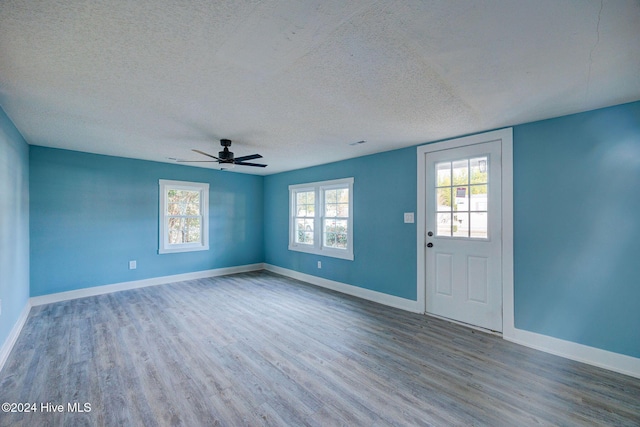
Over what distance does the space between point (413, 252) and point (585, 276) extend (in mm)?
1758

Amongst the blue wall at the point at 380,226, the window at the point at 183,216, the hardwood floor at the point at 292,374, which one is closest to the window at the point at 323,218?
the blue wall at the point at 380,226

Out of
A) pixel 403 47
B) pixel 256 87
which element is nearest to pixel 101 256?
pixel 256 87

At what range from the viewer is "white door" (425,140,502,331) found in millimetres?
3160

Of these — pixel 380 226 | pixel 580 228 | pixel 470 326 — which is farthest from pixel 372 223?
pixel 580 228

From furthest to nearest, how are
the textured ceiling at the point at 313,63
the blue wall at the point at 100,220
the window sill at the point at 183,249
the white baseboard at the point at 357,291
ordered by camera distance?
1. the window sill at the point at 183,249
2. the blue wall at the point at 100,220
3. the white baseboard at the point at 357,291
4. the textured ceiling at the point at 313,63

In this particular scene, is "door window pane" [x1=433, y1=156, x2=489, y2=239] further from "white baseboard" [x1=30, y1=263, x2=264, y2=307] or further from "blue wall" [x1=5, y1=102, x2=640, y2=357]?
"white baseboard" [x1=30, y1=263, x2=264, y2=307]

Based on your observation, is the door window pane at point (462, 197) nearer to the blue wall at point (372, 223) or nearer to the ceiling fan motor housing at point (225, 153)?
the blue wall at point (372, 223)

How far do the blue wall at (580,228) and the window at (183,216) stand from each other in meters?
5.49

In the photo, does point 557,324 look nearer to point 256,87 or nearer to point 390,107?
point 390,107

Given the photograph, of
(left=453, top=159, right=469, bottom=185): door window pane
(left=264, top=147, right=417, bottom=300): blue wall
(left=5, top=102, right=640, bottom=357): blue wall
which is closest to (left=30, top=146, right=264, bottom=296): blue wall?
(left=5, top=102, right=640, bottom=357): blue wall

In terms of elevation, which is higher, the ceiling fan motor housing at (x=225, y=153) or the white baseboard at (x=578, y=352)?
the ceiling fan motor housing at (x=225, y=153)

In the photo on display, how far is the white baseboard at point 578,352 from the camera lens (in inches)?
92.4

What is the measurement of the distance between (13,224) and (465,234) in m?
5.38

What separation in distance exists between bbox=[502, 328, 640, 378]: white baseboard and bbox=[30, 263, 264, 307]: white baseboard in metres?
5.19
